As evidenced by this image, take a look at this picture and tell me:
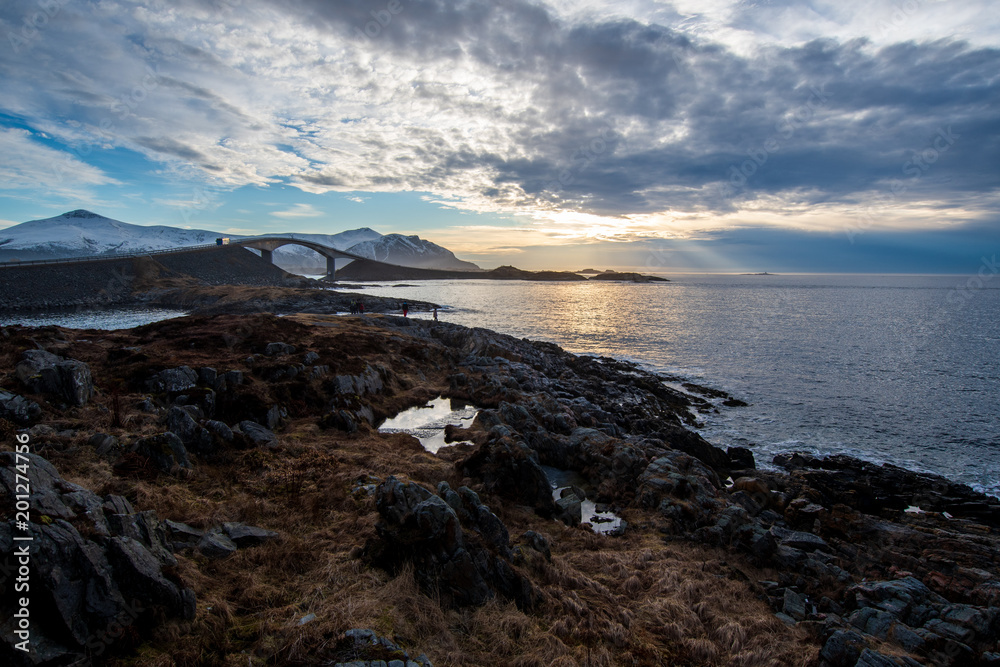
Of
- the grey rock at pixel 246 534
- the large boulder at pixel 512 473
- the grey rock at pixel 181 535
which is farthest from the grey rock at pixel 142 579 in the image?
the large boulder at pixel 512 473

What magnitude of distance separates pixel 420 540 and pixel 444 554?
61 cm

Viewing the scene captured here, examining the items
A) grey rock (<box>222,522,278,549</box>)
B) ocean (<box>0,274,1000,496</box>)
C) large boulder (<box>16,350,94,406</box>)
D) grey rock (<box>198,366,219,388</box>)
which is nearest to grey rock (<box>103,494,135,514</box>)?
grey rock (<box>222,522,278,549</box>)

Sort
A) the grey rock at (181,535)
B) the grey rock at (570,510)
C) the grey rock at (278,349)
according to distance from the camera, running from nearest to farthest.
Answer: the grey rock at (181,535), the grey rock at (570,510), the grey rock at (278,349)

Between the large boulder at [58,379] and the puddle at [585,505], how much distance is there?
16628 millimetres

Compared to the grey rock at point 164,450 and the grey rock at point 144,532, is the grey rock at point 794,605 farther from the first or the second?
the grey rock at point 164,450

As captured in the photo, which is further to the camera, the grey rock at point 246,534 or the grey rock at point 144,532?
the grey rock at point 246,534

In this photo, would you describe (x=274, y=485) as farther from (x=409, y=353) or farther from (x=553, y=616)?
(x=409, y=353)

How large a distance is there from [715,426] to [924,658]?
2201cm

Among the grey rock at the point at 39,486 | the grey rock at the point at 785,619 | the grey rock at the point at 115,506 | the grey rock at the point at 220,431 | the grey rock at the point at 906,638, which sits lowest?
the grey rock at the point at 785,619

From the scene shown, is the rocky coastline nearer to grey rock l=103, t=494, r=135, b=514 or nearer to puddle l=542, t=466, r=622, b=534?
grey rock l=103, t=494, r=135, b=514

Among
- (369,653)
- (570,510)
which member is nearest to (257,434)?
(369,653)

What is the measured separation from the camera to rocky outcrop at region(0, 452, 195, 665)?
593cm

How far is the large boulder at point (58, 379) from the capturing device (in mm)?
14273

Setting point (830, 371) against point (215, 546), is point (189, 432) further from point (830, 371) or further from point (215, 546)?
point (830, 371)
